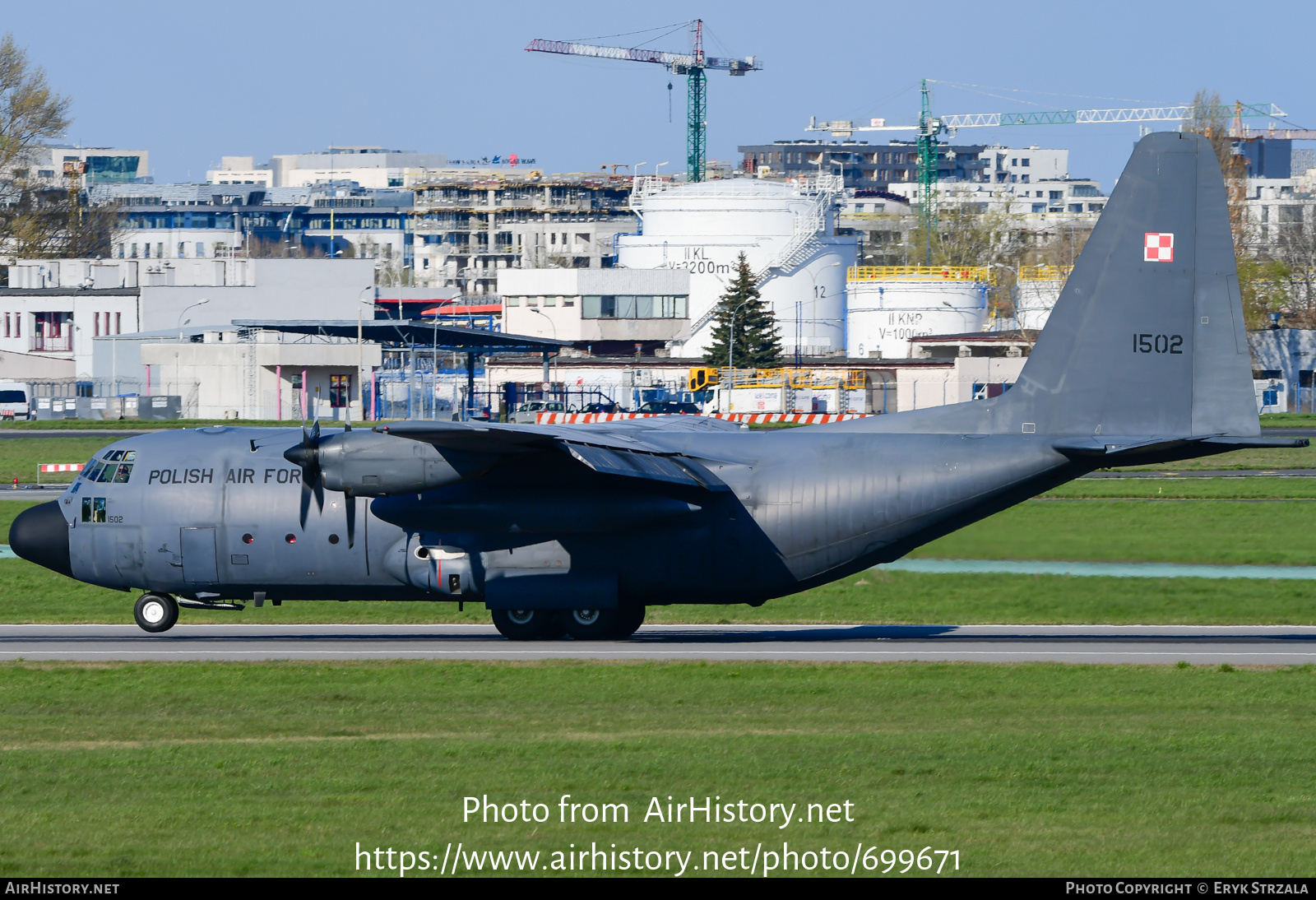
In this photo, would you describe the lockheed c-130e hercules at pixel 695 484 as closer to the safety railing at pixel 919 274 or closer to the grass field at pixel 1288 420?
the grass field at pixel 1288 420

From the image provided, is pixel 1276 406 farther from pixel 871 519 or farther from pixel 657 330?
pixel 871 519

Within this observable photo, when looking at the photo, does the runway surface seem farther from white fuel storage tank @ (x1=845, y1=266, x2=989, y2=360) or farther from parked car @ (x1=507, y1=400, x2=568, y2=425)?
white fuel storage tank @ (x1=845, y1=266, x2=989, y2=360)

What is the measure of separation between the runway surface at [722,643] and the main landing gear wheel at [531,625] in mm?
249

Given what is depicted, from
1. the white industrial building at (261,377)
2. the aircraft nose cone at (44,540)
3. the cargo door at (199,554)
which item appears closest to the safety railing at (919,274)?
the white industrial building at (261,377)

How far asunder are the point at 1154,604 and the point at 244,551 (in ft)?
56.8

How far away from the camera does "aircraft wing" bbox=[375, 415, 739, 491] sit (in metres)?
21.5

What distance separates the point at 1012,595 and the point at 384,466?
13153mm

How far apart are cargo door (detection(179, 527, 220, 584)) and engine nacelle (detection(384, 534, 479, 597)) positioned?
3190 mm

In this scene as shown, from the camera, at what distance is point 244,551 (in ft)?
83.8

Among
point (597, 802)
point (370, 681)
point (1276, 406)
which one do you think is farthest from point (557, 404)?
point (597, 802)

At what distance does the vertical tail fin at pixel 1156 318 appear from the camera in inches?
933

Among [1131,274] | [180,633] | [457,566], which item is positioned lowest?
[180,633]

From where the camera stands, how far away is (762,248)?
12669 cm

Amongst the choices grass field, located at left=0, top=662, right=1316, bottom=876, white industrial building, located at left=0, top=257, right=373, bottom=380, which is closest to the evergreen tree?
white industrial building, located at left=0, top=257, right=373, bottom=380
